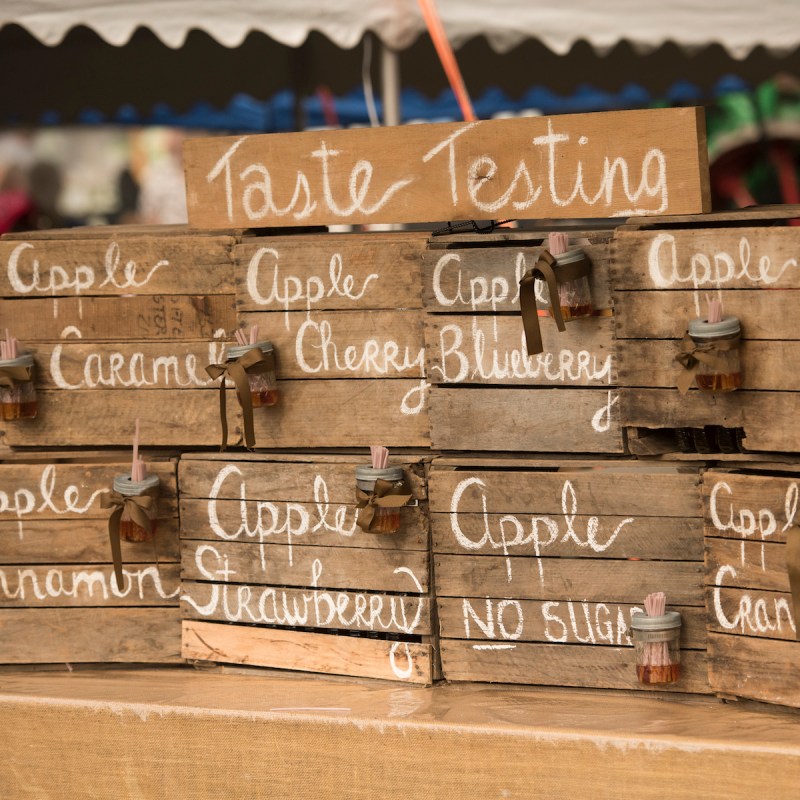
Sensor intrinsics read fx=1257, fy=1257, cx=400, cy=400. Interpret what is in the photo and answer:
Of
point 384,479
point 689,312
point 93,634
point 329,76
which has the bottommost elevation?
point 93,634

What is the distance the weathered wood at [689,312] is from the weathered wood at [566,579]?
53 centimetres

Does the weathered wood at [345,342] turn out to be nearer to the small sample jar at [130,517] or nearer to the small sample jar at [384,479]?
the small sample jar at [384,479]

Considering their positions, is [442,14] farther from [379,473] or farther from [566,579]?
[566,579]

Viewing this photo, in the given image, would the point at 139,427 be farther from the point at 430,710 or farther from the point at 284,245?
the point at 430,710

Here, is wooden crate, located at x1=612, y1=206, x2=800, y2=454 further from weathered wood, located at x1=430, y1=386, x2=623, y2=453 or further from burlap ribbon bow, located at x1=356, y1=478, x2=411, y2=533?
burlap ribbon bow, located at x1=356, y1=478, x2=411, y2=533

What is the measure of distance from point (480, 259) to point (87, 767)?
5.02 feet

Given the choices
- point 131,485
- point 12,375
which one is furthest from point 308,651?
point 12,375

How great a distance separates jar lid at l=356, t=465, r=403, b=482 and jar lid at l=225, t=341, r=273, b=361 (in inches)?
14.4

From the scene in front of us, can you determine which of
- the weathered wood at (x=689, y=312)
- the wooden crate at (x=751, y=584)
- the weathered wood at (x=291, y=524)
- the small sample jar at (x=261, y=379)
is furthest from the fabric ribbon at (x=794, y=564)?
the small sample jar at (x=261, y=379)

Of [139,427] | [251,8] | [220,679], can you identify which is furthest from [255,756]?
[251,8]

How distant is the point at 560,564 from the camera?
288 cm

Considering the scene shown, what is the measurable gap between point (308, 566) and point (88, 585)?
1.94ft

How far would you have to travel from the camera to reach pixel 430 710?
285cm

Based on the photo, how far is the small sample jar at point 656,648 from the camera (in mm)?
2727
